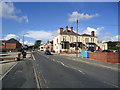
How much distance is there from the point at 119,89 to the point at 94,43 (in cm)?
7069

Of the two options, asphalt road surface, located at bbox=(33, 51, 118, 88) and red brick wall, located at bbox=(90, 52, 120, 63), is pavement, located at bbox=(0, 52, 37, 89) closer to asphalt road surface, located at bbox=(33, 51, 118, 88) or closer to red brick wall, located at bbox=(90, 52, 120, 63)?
asphalt road surface, located at bbox=(33, 51, 118, 88)

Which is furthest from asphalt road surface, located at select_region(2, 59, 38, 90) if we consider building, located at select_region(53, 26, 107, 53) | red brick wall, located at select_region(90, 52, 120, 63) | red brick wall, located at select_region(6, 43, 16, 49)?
red brick wall, located at select_region(6, 43, 16, 49)

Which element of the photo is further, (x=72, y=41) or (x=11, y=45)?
(x=11, y=45)

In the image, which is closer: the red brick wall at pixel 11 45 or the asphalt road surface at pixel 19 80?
the asphalt road surface at pixel 19 80

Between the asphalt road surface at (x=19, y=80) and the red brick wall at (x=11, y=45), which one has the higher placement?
the red brick wall at (x=11, y=45)

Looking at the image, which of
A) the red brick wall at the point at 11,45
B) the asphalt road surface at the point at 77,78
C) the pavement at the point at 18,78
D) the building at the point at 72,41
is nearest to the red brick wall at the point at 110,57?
the asphalt road surface at the point at 77,78

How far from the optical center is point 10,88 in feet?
27.9

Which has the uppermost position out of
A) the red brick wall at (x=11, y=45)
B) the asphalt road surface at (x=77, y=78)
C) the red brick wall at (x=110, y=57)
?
the red brick wall at (x=11, y=45)

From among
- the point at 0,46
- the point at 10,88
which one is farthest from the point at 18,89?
the point at 0,46

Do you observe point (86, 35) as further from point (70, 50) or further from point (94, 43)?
point (70, 50)

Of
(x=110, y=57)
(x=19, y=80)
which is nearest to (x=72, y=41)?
(x=110, y=57)

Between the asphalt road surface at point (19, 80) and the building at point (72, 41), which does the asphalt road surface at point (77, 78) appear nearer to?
the asphalt road surface at point (19, 80)

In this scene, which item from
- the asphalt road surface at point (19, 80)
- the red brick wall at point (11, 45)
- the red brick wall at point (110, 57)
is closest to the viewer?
the asphalt road surface at point (19, 80)

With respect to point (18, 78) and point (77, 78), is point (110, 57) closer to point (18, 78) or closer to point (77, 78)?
point (77, 78)
